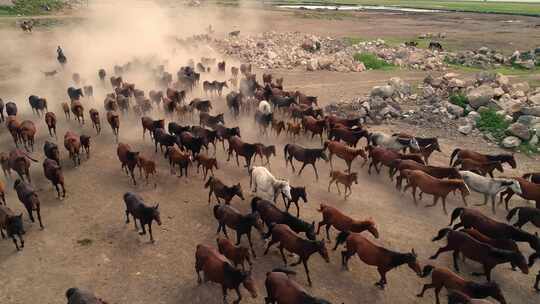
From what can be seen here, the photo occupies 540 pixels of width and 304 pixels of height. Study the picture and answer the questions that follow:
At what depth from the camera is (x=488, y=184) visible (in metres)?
14.2

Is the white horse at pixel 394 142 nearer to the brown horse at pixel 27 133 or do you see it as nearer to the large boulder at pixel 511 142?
the large boulder at pixel 511 142

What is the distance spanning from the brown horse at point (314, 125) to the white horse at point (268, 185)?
613 centimetres

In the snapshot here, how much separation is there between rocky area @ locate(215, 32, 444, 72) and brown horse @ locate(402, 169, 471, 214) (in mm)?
20394

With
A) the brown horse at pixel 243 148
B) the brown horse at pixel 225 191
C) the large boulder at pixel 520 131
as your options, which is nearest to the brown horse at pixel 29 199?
the brown horse at pixel 225 191

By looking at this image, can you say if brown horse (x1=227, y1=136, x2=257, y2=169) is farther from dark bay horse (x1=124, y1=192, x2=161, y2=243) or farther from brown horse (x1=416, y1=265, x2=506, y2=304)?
brown horse (x1=416, y1=265, x2=506, y2=304)

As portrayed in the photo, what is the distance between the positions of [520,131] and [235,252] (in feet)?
52.3

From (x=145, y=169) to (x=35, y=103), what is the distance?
9966 mm

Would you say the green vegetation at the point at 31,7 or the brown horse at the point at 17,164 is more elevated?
the green vegetation at the point at 31,7

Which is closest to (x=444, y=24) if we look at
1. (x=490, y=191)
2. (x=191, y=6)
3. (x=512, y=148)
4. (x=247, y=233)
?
(x=191, y=6)

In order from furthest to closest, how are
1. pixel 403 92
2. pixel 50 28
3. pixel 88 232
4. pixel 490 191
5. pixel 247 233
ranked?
pixel 50 28 → pixel 403 92 → pixel 490 191 → pixel 88 232 → pixel 247 233

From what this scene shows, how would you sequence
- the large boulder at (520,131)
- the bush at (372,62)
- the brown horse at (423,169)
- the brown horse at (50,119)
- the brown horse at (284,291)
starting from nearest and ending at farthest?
the brown horse at (284,291)
the brown horse at (423,169)
the brown horse at (50,119)
the large boulder at (520,131)
the bush at (372,62)

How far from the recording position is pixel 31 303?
9.77m

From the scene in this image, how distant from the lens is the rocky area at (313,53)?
3450 centimetres

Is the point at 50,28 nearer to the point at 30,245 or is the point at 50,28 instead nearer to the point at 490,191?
the point at 30,245
